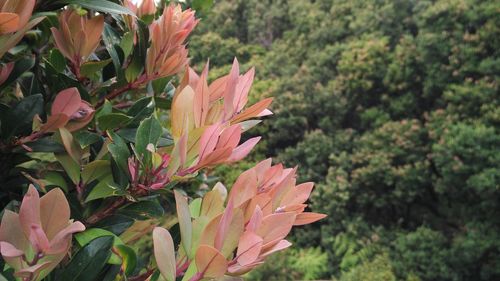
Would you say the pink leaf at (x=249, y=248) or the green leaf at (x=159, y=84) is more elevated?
the green leaf at (x=159, y=84)

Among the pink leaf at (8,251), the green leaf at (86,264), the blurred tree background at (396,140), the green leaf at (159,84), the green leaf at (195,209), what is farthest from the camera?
the blurred tree background at (396,140)

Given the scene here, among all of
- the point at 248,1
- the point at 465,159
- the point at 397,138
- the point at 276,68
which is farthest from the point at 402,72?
the point at 248,1

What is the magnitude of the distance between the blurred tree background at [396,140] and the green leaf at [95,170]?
4.17 metres

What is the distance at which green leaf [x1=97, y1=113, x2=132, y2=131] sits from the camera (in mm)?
566

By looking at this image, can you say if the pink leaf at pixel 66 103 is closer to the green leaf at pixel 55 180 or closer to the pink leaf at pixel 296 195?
the green leaf at pixel 55 180

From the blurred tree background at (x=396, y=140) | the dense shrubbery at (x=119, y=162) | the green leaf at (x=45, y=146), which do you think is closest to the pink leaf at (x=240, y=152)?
the dense shrubbery at (x=119, y=162)

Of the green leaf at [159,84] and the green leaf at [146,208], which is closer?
the green leaf at [146,208]

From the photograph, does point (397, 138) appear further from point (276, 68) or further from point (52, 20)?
point (52, 20)

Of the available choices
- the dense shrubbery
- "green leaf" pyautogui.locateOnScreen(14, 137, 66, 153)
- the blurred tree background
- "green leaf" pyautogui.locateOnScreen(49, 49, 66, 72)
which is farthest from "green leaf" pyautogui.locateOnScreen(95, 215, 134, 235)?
the blurred tree background

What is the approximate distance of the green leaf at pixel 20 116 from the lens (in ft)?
1.77

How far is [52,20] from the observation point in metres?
0.62

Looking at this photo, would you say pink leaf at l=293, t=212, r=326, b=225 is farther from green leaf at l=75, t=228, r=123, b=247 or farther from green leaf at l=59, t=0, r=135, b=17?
green leaf at l=59, t=0, r=135, b=17

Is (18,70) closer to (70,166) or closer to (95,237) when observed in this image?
(70,166)

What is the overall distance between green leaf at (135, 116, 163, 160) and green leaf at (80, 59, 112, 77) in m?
0.14
